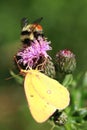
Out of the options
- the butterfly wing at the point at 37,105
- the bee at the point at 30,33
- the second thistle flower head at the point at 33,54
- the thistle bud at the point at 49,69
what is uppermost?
the bee at the point at 30,33

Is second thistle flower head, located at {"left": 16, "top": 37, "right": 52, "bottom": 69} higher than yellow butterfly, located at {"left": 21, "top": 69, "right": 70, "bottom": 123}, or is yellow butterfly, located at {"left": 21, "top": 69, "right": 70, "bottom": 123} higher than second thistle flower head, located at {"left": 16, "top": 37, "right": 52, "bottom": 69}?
second thistle flower head, located at {"left": 16, "top": 37, "right": 52, "bottom": 69}

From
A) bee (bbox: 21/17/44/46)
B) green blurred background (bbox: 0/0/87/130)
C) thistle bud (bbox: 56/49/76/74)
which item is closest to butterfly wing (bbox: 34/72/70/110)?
thistle bud (bbox: 56/49/76/74)

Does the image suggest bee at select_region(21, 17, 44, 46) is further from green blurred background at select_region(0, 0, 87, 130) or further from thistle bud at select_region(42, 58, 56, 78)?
green blurred background at select_region(0, 0, 87, 130)

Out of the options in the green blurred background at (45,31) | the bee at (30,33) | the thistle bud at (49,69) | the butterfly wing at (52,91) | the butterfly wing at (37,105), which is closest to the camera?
the butterfly wing at (37,105)

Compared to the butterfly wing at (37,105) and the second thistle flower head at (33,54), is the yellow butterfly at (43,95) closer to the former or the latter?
the butterfly wing at (37,105)

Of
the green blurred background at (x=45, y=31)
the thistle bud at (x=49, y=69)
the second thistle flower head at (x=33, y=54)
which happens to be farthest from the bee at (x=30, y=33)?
the green blurred background at (x=45, y=31)

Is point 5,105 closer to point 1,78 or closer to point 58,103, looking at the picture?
point 1,78

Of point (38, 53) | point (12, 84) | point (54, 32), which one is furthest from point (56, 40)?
point (38, 53)

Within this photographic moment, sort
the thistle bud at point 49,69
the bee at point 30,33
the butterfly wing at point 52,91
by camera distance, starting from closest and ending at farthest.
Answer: the butterfly wing at point 52,91, the thistle bud at point 49,69, the bee at point 30,33
